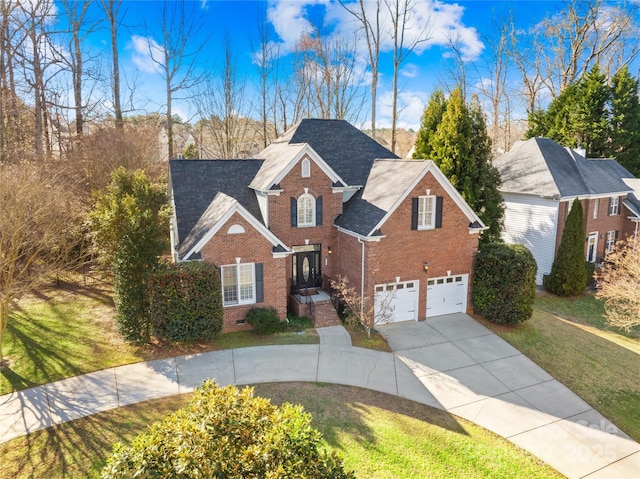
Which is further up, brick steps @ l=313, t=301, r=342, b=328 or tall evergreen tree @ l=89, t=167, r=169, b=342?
tall evergreen tree @ l=89, t=167, r=169, b=342

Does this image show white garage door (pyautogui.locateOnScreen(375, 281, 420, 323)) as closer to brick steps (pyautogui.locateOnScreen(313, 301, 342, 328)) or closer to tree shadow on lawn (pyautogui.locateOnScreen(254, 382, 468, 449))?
brick steps (pyautogui.locateOnScreen(313, 301, 342, 328))

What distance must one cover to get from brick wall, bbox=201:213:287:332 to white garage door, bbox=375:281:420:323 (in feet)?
13.2

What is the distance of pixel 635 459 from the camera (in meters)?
10.7

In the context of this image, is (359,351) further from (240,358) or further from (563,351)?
(563,351)

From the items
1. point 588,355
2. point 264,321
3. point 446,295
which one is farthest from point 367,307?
point 588,355

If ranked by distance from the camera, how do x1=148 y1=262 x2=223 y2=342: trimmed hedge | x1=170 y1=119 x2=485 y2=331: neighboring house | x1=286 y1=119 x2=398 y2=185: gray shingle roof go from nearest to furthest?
x1=148 y1=262 x2=223 y2=342: trimmed hedge → x1=170 y1=119 x2=485 y2=331: neighboring house → x1=286 y1=119 x2=398 y2=185: gray shingle roof

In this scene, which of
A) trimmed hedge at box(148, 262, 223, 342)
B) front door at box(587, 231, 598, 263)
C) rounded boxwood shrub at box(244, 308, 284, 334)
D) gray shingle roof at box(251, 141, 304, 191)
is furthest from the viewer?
front door at box(587, 231, 598, 263)

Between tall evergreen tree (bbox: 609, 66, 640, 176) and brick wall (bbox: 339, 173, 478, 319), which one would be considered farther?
tall evergreen tree (bbox: 609, 66, 640, 176)

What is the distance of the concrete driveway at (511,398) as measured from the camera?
10.7 m

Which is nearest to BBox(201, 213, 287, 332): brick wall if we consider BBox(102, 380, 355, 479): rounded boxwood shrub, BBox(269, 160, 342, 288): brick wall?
BBox(269, 160, 342, 288): brick wall

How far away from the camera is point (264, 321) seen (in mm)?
15914

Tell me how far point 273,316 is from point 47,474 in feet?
27.8

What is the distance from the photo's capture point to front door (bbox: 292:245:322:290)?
19.3 m

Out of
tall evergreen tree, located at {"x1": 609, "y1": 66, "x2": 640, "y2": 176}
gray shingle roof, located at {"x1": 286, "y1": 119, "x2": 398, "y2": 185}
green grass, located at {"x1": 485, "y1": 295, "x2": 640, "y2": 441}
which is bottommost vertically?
green grass, located at {"x1": 485, "y1": 295, "x2": 640, "y2": 441}
